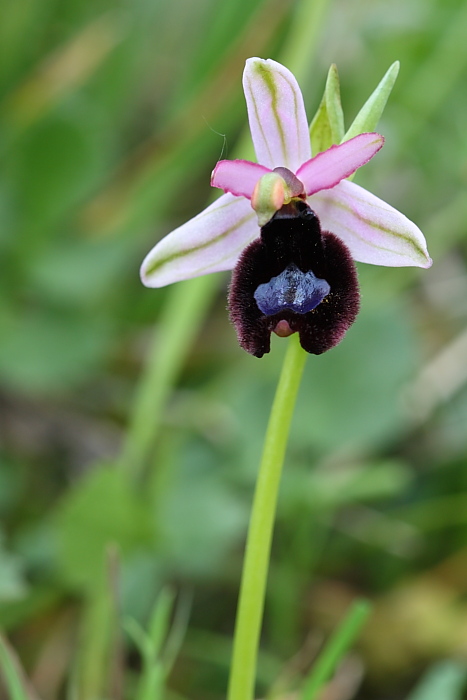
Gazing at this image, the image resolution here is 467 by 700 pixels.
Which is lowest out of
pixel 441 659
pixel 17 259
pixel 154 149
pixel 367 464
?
pixel 441 659

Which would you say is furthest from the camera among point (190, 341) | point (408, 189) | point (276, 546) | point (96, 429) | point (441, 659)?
point (408, 189)

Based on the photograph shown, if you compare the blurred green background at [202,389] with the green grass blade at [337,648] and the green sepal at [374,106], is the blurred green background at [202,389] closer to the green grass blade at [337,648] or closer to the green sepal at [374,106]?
the green grass blade at [337,648]

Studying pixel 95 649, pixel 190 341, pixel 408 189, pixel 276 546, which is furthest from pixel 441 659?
pixel 408 189

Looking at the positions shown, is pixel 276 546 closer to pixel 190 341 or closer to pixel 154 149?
pixel 190 341

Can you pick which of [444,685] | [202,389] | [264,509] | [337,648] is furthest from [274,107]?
[202,389]

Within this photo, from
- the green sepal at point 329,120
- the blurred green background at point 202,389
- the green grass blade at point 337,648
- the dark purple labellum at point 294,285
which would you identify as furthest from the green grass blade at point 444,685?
the green sepal at point 329,120

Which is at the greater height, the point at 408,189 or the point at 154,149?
the point at 408,189
